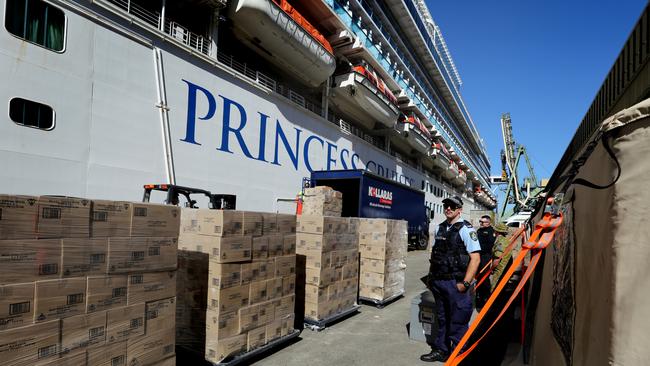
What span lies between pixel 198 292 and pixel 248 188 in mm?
7851

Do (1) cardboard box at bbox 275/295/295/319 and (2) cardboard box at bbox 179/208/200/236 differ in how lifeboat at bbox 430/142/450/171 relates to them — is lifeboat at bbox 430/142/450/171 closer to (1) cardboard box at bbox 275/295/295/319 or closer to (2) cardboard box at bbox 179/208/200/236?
(1) cardboard box at bbox 275/295/295/319

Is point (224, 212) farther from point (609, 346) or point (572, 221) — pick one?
point (609, 346)

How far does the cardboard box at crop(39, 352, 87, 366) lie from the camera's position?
243cm

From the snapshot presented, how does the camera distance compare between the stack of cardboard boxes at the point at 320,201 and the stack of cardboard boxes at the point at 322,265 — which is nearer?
the stack of cardboard boxes at the point at 322,265

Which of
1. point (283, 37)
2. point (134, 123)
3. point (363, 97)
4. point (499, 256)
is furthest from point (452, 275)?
point (363, 97)

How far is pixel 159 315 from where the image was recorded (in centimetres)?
311

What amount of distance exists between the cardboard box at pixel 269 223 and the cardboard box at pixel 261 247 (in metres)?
0.09

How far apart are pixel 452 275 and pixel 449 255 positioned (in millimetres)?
232

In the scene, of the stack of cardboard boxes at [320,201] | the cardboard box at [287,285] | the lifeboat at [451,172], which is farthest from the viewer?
the lifeboat at [451,172]

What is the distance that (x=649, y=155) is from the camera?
1.13 meters

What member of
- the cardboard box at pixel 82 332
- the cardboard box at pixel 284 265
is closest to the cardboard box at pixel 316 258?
the cardboard box at pixel 284 265

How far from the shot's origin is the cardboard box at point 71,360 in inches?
95.5

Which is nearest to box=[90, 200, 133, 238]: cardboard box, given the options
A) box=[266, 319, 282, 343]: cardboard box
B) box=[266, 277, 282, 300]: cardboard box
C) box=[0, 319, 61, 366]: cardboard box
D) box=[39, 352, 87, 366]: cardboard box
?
box=[0, 319, 61, 366]: cardboard box

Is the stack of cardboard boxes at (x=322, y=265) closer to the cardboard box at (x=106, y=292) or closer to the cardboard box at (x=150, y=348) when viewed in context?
the cardboard box at (x=150, y=348)
